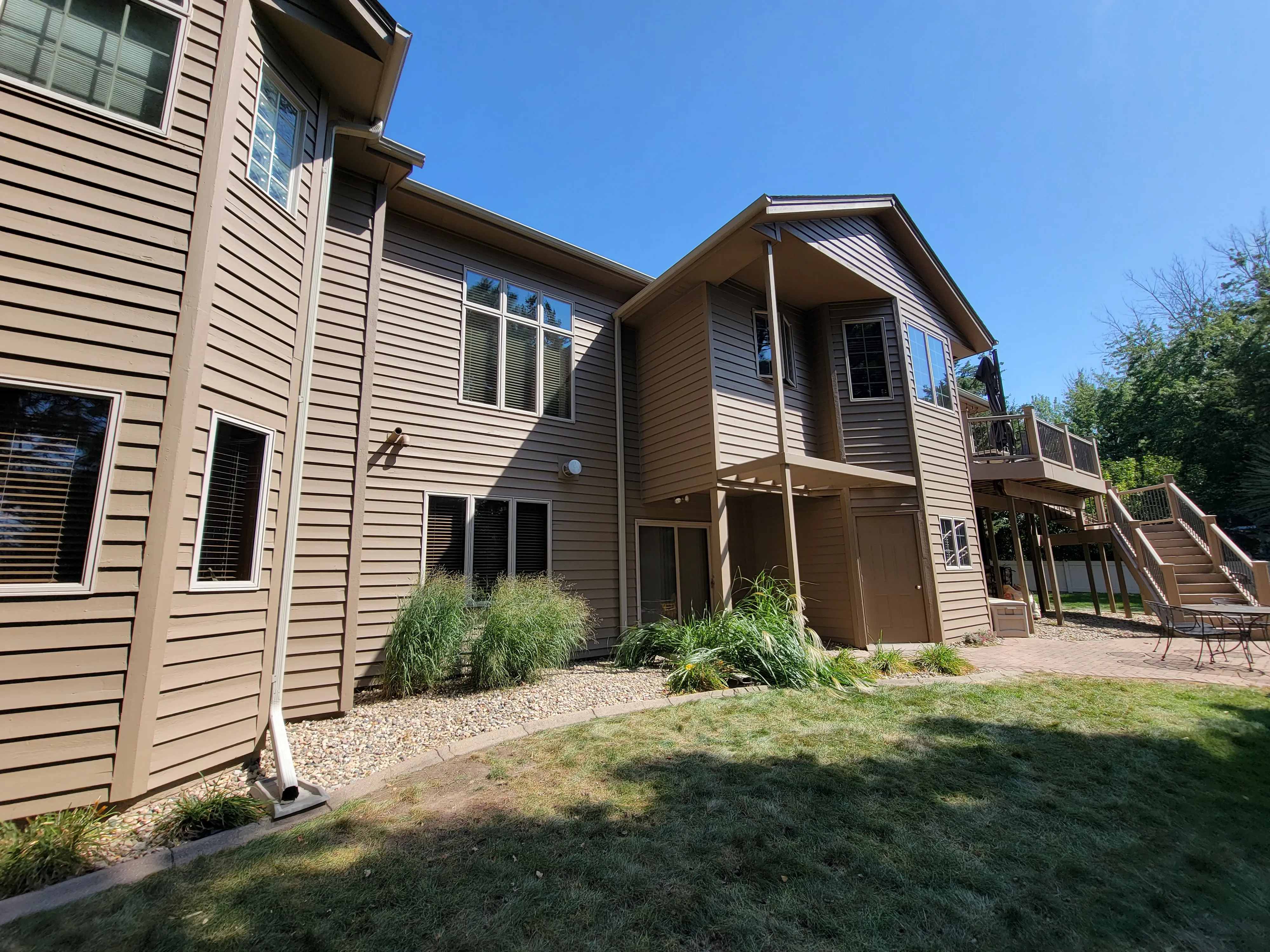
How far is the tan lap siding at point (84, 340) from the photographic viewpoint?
311 cm

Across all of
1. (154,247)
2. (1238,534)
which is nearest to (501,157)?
(154,247)

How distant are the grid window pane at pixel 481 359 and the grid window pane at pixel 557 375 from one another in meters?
0.81

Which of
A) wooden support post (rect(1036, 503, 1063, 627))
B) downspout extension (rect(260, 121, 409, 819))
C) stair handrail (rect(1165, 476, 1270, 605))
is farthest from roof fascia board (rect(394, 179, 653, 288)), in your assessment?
stair handrail (rect(1165, 476, 1270, 605))

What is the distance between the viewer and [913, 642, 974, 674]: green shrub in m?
7.02

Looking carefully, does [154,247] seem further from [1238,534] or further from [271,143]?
[1238,534]

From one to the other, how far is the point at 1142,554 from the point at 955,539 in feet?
18.0

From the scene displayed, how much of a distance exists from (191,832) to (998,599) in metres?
13.6

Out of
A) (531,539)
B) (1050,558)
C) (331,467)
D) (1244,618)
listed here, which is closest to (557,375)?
(531,539)

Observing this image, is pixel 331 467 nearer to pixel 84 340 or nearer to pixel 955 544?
pixel 84 340

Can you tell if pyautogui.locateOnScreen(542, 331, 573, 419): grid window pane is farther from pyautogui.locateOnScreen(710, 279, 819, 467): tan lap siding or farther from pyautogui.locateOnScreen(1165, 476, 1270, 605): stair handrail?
pyautogui.locateOnScreen(1165, 476, 1270, 605): stair handrail

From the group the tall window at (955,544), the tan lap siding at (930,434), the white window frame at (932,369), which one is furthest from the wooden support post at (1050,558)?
the white window frame at (932,369)

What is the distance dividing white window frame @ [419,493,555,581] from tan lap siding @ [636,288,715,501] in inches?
77.8

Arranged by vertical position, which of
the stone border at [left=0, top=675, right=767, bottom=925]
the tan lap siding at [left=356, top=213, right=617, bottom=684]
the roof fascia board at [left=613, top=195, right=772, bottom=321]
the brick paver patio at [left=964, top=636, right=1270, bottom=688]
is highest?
the roof fascia board at [left=613, top=195, right=772, bottom=321]

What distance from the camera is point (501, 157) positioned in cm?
999
